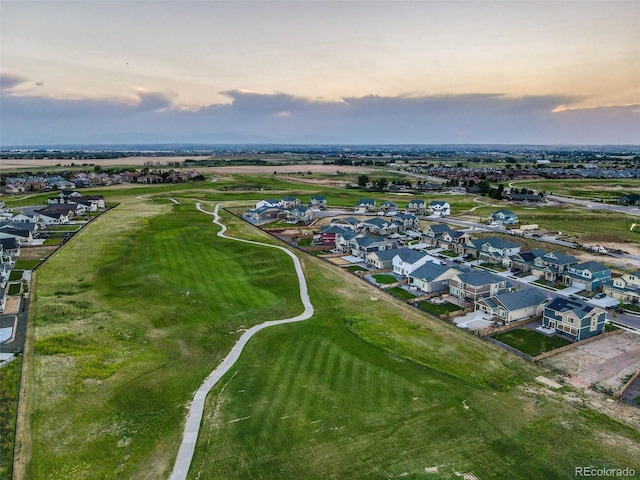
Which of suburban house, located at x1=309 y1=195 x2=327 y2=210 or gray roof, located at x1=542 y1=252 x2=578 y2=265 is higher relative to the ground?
suburban house, located at x1=309 y1=195 x2=327 y2=210

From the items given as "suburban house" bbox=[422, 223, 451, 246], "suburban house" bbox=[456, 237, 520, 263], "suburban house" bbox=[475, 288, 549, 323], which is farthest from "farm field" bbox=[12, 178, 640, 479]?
"suburban house" bbox=[422, 223, 451, 246]

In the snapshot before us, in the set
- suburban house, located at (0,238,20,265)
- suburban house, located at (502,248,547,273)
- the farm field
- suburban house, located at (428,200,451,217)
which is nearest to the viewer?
the farm field

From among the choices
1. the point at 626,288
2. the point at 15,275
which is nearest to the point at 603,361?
the point at 626,288

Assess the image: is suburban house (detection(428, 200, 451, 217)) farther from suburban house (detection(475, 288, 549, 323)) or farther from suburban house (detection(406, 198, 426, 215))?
suburban house (detection(475, 288, 549, 323))

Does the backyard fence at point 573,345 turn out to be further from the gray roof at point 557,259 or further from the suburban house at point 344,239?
the suburban house at point 344,239

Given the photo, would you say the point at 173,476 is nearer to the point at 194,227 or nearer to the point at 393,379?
the point at 393,379

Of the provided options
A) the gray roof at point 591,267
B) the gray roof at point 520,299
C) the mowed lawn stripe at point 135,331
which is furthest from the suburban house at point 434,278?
the gray roof at point 591,267

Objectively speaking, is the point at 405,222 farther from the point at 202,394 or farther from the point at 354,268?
the point at 202,394
